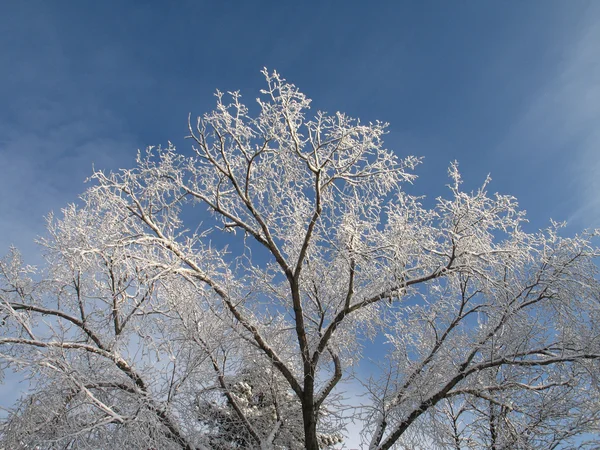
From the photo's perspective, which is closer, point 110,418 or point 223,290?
point 110,418

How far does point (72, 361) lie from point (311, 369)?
3.62 meters

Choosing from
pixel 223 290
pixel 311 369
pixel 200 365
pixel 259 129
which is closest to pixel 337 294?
pixel 311 369

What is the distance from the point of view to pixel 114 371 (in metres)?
7.45

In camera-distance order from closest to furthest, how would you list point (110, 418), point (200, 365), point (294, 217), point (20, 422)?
point (110, 418), point (20, 422), point (200, 365), point (294, 217)

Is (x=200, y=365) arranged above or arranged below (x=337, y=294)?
below

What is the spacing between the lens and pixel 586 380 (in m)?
7.68

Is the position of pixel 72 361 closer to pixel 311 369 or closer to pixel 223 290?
pixel 223 290

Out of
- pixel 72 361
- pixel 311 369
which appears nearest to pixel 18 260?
pixel 72 361

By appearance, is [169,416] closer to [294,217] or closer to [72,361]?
[72,361]

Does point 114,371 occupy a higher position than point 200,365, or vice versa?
point 200,365

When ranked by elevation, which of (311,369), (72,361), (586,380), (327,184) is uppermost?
(327,184)

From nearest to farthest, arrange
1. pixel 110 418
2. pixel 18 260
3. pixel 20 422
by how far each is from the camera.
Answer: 1. pixel 110 418
2. pixel 20 422
3. pixel 18 260

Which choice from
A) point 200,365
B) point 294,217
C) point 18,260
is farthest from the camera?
point 18,260

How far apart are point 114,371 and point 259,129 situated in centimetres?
442
